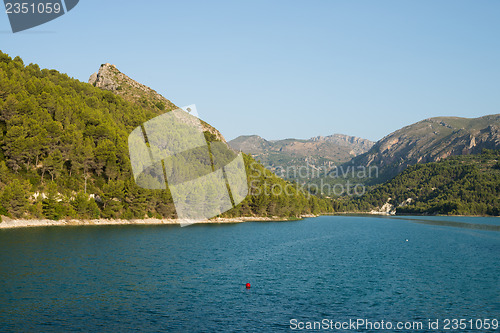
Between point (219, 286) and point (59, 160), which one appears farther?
point (59, 160)

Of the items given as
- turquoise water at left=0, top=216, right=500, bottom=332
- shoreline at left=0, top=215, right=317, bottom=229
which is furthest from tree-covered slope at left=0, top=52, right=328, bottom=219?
turquoise water at left=0, top=216, right=500, bottom=332

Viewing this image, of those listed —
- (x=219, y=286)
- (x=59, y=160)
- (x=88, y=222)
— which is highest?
(x=59, y=160)

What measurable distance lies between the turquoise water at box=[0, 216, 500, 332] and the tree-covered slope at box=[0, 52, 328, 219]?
2707 cm

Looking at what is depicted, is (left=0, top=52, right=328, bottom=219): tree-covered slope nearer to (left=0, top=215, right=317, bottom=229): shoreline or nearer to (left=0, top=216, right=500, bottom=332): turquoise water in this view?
(left=0, top=215, right=317, bottom=229): shoreline

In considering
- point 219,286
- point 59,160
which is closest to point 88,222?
point 59,160

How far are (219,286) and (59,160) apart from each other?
89.7 metres

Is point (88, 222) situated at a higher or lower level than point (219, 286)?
higher

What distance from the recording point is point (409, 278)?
188 ft

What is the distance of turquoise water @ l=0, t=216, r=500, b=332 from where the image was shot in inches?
1414

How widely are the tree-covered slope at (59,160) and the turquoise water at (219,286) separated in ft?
88.8

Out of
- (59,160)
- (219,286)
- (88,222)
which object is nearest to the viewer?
(219,286)

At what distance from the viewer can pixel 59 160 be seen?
119m

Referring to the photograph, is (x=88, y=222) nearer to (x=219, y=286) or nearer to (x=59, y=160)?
(x=59, y=160)

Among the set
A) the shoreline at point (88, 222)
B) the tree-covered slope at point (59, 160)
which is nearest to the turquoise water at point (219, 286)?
the shoreline at point (88, 222)
